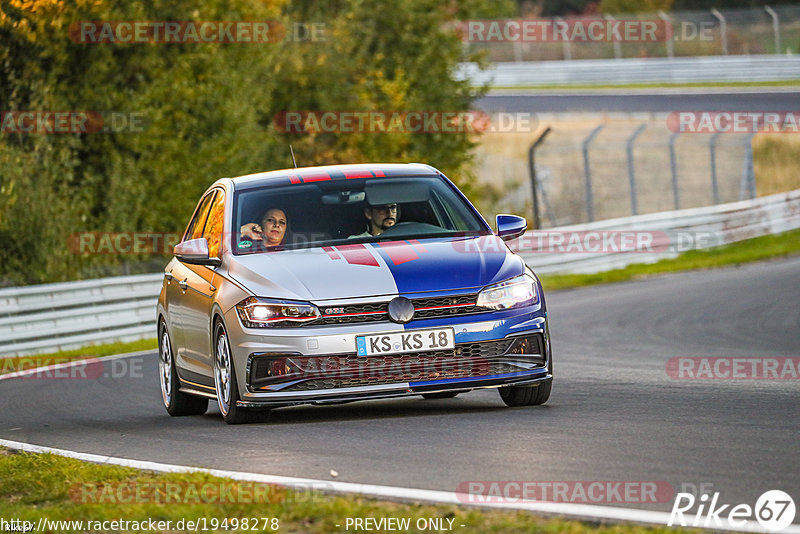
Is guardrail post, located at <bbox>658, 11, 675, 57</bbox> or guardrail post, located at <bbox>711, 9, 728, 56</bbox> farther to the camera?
guardrail post, located at <bbox>658, 11, 675, 57</bbox>

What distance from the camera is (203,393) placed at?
9.99 metres

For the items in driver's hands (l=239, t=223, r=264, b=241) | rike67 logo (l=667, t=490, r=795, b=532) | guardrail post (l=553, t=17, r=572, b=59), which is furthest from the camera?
guardrail post (l=553, t=17, r=572, b=59)

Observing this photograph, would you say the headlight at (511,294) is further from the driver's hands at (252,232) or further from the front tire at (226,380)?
the driver's hands at (252,232)

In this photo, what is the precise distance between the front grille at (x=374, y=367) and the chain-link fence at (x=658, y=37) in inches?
1268

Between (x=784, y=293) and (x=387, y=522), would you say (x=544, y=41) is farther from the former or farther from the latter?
(x=387, y=522)

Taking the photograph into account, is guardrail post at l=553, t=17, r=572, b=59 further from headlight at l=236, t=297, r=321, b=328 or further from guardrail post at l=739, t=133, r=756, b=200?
headlight at l=236, t=297, r=321, b=328

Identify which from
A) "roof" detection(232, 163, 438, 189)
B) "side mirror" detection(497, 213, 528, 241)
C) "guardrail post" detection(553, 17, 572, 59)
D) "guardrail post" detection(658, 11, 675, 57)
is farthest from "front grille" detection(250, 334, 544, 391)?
"guardrail post" detection(553, 17, 572, 59)

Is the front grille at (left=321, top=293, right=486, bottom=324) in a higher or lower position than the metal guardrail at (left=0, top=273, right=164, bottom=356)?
higher

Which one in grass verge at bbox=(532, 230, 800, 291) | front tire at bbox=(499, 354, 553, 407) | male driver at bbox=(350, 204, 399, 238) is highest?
male driver at bbox=(350, 204, 399, 238)

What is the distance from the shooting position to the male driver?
960 cm

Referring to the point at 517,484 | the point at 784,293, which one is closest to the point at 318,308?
the point at 517,484

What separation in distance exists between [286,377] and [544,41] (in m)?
48.5

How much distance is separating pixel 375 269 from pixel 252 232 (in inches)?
51.9

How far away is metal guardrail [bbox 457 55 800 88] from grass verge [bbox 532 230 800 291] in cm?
1819
